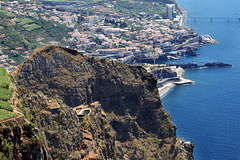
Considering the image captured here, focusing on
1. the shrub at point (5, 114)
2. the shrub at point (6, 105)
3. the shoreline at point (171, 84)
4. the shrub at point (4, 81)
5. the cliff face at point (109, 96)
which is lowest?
the shoreline at point (171, 84)

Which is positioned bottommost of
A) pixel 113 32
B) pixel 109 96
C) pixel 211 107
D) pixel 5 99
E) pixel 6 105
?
pixel 211 107

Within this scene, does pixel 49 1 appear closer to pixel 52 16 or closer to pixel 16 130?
pixel 52 16

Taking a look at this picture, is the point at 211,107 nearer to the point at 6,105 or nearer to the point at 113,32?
the point at 6,105

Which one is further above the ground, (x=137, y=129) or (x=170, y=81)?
(x=137, y=129)

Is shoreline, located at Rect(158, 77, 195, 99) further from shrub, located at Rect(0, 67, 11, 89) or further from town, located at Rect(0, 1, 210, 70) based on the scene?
shrub, located at Rect(0, 67, 11, 89)

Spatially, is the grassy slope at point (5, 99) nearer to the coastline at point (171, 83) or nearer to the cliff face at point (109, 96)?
the cliff face at point (109, 96)

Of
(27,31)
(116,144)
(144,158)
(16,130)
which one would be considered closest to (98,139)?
(116,144)

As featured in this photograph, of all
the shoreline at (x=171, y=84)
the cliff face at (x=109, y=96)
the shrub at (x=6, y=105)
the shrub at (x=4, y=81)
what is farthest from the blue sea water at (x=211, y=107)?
the shrub at (x=6, y=105)

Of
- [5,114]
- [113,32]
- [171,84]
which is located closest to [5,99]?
[5,114]

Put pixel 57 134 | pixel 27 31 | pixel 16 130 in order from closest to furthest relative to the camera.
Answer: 1. pixel 16 130
2. pixel 57 134
3. pixel 27 31
